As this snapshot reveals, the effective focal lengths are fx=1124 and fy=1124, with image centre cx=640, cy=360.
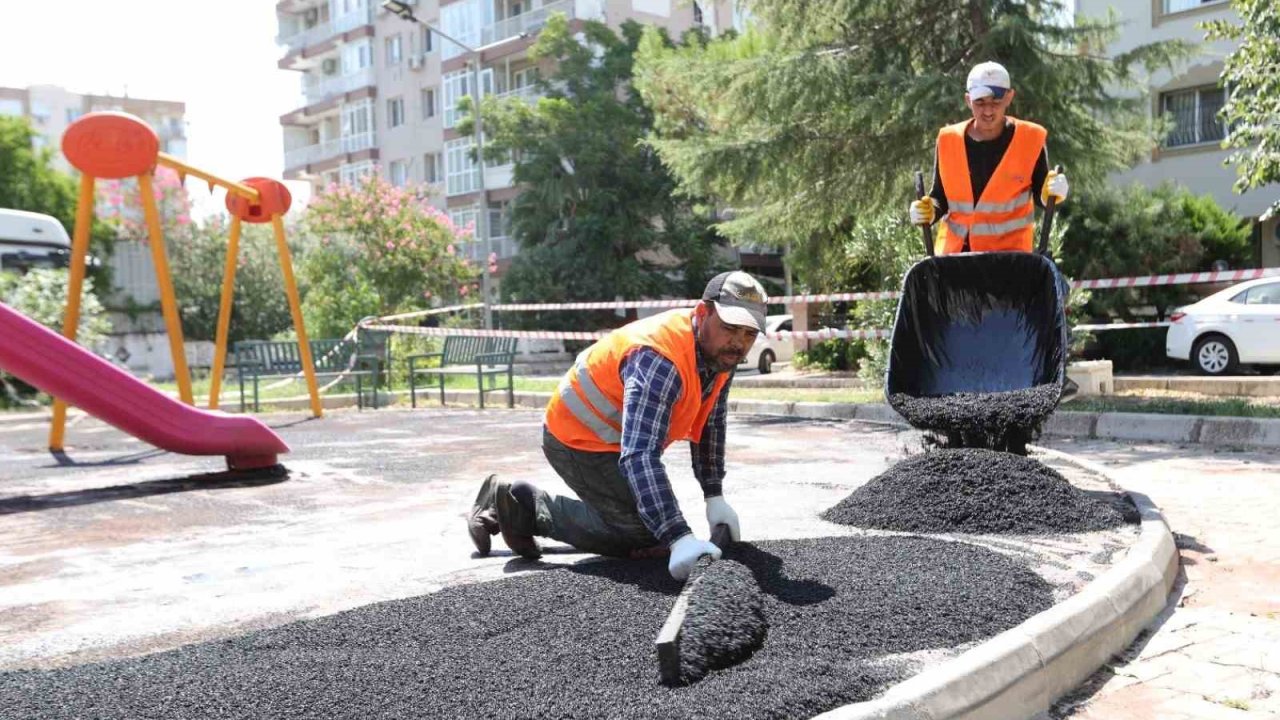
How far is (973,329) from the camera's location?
6.19 meters

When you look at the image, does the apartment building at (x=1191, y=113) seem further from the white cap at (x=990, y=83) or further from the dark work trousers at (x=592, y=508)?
the dark work trousers at (x=592, y=508)

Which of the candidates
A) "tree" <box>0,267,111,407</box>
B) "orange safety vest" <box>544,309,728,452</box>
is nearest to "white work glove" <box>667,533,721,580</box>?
"orange safety vest" <box>544,309,728,452</box>

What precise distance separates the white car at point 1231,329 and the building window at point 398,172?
36.4 metres

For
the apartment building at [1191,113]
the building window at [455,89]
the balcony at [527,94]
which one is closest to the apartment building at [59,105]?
the building window at [455,89]

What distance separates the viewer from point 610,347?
3.99m

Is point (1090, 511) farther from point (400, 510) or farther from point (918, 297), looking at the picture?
point (400, 510)

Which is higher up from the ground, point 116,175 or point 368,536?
point 116,175

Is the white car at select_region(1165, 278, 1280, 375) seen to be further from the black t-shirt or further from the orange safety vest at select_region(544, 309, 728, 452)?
the orange safety vest at select_region(544, 309, 728, 452)

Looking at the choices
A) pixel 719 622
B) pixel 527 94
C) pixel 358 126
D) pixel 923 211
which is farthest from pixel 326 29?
pixel 719 622

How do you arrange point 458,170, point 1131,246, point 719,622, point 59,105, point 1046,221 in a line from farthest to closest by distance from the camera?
point 59,105
point 458,170
point 1131,246
point 1046,221
point 719,622

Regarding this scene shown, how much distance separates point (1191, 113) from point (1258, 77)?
14.2 meters

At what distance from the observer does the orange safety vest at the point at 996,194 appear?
615 cm

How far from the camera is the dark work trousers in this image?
419 centimetres

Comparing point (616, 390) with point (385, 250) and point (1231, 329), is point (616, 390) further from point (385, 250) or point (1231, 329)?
point (385, 250)
